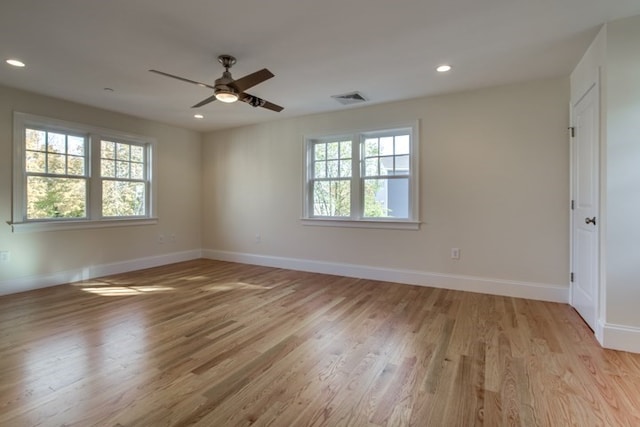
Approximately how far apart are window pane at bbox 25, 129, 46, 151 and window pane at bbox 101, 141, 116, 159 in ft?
2.35

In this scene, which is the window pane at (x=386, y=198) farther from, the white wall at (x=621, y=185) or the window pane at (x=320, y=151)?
the white wall at (x=621, y=185)

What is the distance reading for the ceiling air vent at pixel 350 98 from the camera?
4.04 metres

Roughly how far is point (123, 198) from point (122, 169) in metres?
0.47

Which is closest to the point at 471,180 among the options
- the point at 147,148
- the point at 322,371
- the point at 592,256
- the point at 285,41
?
the point at 592,256

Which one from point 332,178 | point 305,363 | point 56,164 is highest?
point 56,164

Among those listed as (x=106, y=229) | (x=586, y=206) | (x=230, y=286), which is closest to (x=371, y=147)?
(x=586, y=206)

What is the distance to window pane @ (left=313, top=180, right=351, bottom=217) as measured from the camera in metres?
4.86

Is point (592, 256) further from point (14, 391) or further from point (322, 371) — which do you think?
point (14, 391)

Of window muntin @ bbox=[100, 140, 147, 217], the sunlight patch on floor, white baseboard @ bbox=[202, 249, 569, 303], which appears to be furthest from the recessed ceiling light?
white baseboard @ bbox=[202, 249, 569, 303]

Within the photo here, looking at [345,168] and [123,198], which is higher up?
[345,168]

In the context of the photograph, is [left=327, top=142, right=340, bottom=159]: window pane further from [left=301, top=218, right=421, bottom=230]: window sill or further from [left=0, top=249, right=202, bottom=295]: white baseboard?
[left=0, top=249, right=202, bottom=295]: white baseboard

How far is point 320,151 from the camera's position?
5.12 meters

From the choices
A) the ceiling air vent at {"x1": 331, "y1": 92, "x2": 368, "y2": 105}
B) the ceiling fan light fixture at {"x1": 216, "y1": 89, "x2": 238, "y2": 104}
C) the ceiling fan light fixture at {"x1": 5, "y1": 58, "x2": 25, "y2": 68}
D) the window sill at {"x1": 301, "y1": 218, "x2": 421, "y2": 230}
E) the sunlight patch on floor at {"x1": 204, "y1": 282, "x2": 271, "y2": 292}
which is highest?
the ceiling air vent at {"x1": 331, "y1": 92, "x2": 368, "y2": 105}

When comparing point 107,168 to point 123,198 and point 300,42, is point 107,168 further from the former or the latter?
point 300,42
